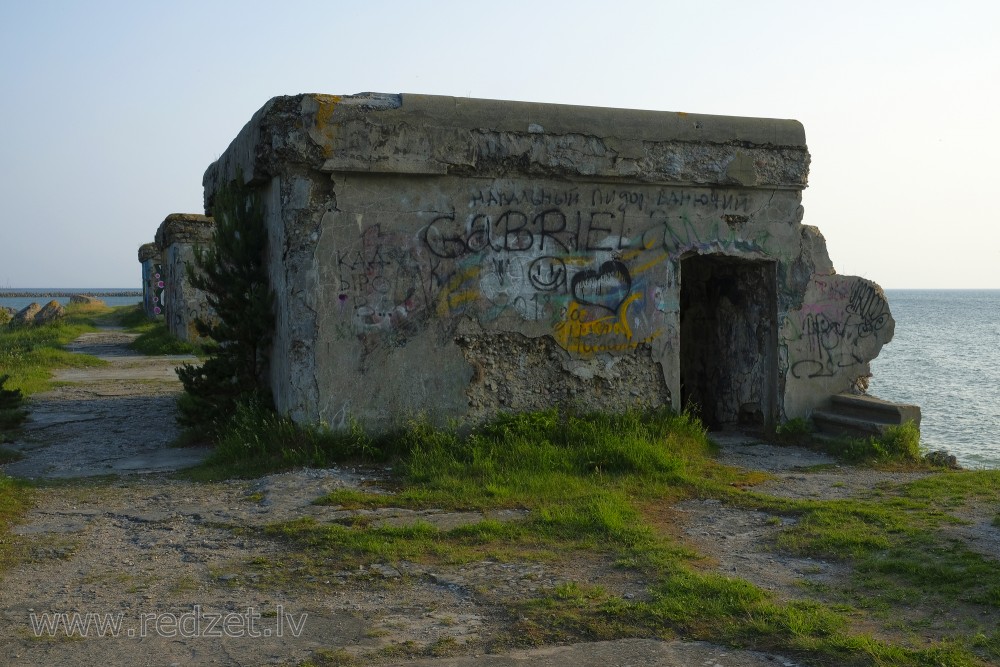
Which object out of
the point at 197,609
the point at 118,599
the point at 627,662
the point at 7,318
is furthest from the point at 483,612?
the point at 7,318

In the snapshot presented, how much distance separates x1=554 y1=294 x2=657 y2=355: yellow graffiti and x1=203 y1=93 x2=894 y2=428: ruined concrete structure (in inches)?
0.7

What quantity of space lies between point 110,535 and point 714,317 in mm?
6508

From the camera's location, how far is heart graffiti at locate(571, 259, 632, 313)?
321 inches

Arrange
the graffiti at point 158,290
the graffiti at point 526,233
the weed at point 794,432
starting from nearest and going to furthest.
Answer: the graffiti at point 526,233
the weed at point 794,432
the graffiti at point 158,290

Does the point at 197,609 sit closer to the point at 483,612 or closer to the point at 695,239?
the point at 483,612

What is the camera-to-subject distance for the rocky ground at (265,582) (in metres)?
3.98

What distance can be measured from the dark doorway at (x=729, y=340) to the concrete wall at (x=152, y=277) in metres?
19.2

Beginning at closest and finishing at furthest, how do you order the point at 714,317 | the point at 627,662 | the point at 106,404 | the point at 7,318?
the point at 627,662
the point at 714,317
the point at 106,404
the point at 7,318

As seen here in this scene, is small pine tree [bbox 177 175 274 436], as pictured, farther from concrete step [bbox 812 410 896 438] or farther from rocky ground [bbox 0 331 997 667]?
concrete step [bbox 812 410 896 438]

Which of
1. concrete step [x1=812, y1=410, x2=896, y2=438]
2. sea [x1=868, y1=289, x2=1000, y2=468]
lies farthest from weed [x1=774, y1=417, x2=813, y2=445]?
sea [x1=868, y1=289, x2=1000, y2=468]

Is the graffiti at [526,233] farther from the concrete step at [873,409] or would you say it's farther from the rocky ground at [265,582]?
the concrete step at [873,409]

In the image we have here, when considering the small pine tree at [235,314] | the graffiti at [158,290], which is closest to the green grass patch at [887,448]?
the small pine tree at [235,314]

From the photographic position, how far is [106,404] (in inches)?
438

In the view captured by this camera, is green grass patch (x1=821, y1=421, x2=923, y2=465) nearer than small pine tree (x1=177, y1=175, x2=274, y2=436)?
Yes
